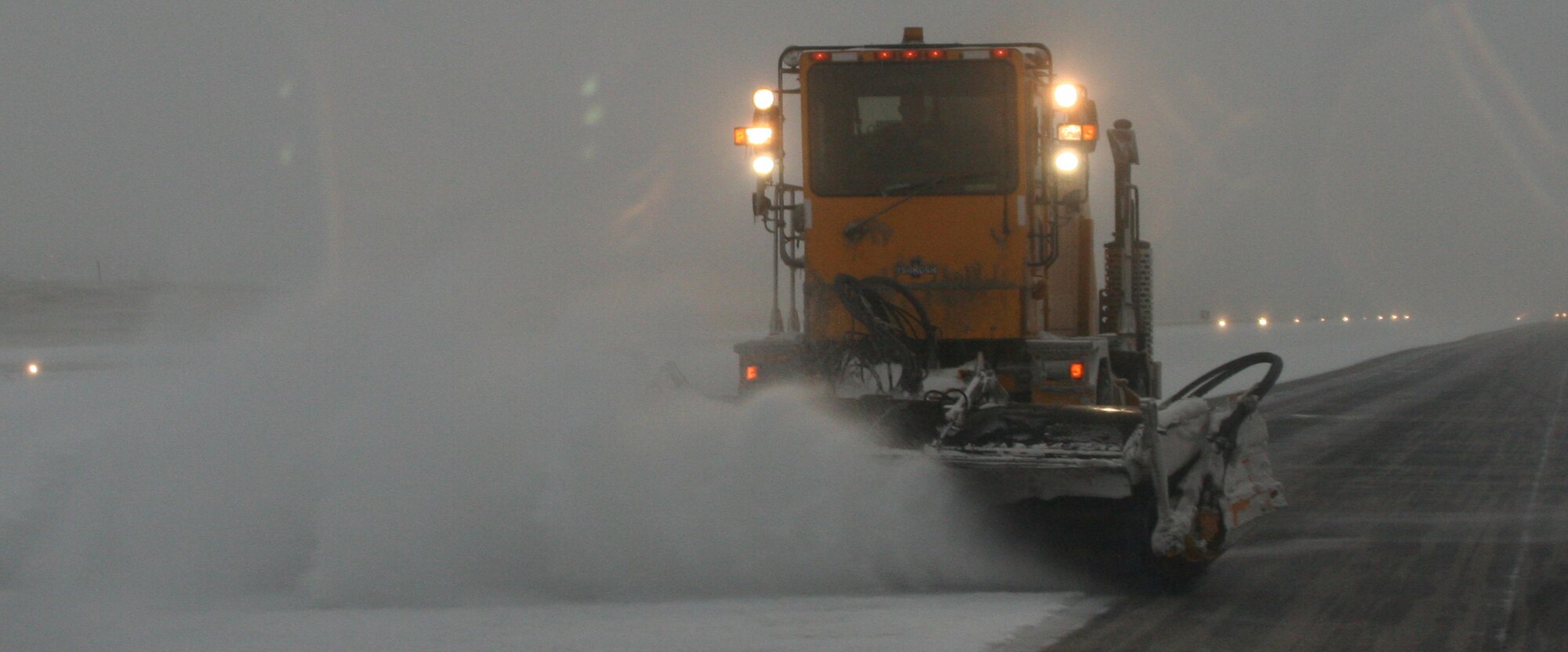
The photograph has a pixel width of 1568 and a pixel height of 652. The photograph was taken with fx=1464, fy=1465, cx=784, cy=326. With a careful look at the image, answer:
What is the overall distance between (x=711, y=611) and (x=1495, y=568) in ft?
14.4

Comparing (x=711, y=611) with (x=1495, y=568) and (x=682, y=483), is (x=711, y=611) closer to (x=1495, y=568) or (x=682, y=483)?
(x=682, y=483)

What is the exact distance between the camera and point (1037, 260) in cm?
880

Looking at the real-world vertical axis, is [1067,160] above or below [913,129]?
below

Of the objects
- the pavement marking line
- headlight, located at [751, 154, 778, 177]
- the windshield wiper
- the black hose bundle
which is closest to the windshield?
the windshield wiper

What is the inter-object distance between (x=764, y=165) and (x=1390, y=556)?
427 cm

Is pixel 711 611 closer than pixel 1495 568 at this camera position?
Yes

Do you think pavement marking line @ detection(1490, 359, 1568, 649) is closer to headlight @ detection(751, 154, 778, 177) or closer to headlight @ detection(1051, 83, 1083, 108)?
headlight @ detection(1051, 83, 1083, 108)

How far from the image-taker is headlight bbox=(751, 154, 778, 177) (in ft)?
29.5

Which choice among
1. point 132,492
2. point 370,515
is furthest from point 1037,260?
point 132,492

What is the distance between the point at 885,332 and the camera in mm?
8469

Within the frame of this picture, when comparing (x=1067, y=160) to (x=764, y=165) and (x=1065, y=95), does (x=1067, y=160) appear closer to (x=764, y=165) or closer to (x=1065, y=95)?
(x=1065, y=95)

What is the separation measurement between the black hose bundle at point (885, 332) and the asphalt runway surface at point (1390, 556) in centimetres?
203

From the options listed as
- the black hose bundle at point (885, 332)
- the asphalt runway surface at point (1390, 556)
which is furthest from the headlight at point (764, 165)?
the asphalt runway surface at point (1390, 556)

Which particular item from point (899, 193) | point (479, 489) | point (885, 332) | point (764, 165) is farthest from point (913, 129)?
point (479, 489)
